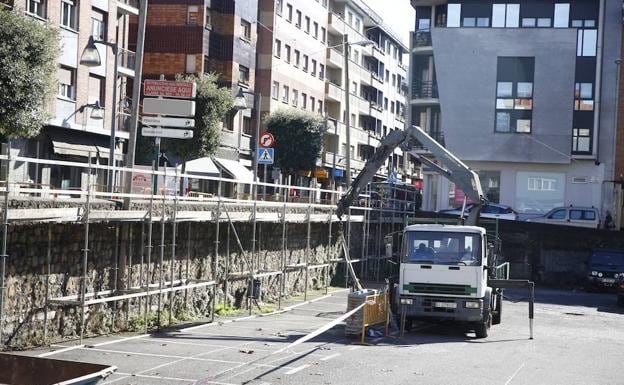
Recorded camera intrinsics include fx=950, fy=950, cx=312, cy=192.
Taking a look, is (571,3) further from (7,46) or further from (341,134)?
(7,46)

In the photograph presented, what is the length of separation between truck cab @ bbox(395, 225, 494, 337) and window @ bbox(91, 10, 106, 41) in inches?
915

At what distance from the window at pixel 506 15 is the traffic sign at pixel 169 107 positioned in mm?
38518

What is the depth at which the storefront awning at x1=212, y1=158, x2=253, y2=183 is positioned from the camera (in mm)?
47062

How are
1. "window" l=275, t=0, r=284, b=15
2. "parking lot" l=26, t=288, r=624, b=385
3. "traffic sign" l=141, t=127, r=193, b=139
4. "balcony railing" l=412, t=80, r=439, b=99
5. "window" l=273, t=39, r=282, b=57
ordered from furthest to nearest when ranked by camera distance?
"window" l=273, t=39, r=282, b=57 < "window" l=275, t=0, r=284, b=15 < "balcony railing" l=412, t=80, r=439, b=99 < "traffic sign" l=141, t=127, r=193, b=139 < "parking lot" l=26, t=288, r=624, b=385

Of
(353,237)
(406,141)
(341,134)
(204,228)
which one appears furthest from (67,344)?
(341,134)

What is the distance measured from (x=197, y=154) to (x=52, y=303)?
24.8 meters

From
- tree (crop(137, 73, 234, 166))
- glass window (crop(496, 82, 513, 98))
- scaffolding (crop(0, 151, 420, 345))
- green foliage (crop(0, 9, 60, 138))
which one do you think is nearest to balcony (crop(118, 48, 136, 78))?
tree (crop(137, 73, 234, 166))

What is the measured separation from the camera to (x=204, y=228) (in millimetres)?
23328

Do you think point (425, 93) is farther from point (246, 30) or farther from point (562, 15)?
point (246, 30)

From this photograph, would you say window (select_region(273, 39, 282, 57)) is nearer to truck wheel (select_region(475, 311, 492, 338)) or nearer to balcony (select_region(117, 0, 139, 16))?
balcony (select_region(117, 0, 139, 16))

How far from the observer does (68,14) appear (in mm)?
38219

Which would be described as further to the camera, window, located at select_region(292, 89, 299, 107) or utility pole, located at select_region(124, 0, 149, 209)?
window, located at select_region(292, 89, 299, 107)

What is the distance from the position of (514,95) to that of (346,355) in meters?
38.5

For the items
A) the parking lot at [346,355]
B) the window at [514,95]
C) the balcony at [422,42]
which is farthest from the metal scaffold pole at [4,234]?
the balcony at [422,42]
